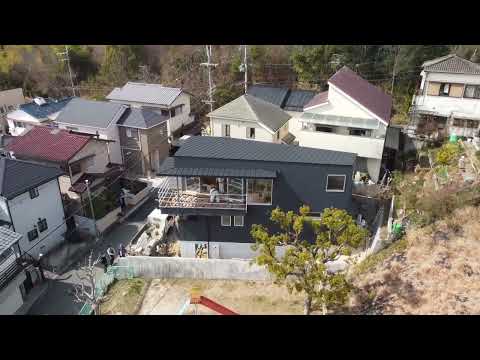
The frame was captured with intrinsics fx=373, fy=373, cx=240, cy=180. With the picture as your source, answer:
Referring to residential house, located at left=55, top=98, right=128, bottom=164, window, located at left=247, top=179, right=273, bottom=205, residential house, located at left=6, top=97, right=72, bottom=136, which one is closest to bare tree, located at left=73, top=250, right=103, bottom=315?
window, located at left=247, top=179, right=273, bottom=205

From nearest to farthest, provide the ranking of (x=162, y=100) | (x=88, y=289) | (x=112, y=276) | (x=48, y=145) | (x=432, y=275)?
(x=432, y=275), (x=88, y=289), (x=112, y=276), (x=48, y=145), (x=162, y=100)

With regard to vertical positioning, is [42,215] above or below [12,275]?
above

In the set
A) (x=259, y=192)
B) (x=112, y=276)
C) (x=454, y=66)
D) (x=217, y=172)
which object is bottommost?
(x=112, y=276)

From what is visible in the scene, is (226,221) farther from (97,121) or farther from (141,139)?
(97,121)

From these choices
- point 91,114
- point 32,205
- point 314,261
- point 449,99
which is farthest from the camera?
point 91,114

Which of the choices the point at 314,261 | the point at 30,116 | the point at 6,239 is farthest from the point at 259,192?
the point at 30,116

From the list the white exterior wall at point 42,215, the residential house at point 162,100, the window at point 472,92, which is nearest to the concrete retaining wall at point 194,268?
the white exterior wall at point 42,215

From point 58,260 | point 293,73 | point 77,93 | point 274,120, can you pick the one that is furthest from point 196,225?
point 77,93
